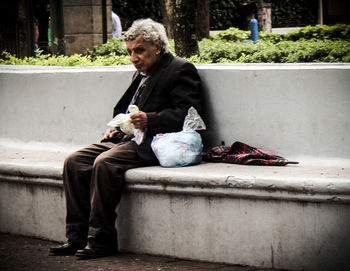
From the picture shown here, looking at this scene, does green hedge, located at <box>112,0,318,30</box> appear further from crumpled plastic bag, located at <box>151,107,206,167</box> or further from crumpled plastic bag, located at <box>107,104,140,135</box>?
crumpled plastic bag, located at <box>151,107,206,167</box>

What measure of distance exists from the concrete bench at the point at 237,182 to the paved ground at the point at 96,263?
79 millimetres

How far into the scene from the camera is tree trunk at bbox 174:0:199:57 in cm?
802

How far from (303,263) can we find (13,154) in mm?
2708

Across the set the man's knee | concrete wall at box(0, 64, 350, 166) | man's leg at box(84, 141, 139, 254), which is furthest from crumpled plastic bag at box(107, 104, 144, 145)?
concrete wall at box(0, 64, 350, 166)

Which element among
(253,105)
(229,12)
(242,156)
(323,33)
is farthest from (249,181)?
(229,12)

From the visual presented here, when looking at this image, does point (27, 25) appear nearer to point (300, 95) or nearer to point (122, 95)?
point (122, 95)

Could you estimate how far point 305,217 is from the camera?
158 inches

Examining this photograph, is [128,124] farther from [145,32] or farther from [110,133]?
[145,32]

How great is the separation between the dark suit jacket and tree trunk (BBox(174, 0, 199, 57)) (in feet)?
10.5

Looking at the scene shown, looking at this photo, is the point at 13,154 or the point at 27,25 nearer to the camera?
the point at 13,154

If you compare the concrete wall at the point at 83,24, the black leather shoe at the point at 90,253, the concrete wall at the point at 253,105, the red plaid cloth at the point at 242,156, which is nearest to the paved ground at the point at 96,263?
the black leather shoe at the point at 90,253

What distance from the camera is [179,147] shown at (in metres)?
4.55

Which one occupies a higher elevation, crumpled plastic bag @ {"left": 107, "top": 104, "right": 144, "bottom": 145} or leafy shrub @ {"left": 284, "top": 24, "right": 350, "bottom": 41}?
leafy shrub @ {"left": 284, "top": 24, "right": 350, "bottom": 41}

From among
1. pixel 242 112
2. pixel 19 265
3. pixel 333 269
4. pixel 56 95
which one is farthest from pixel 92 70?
pixel 333 269
